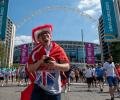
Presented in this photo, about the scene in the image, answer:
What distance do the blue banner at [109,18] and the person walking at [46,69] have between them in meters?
28.4

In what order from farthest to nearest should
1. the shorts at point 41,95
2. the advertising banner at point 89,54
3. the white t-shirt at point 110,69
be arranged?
the advertising banner at point 89,54
the white t-shirt at point 110,69
the shorts at point 41,95

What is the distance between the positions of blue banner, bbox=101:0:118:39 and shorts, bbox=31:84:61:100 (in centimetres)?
2852

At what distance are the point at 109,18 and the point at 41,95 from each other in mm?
29452

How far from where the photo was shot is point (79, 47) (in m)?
177

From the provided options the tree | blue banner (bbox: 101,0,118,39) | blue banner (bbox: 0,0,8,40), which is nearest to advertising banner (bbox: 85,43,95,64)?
blue banner (bbox: 101,0,118,39)

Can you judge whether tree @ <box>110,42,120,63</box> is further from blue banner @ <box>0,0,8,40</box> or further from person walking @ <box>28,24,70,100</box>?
person walking @ <box>28,24,70,100</box>

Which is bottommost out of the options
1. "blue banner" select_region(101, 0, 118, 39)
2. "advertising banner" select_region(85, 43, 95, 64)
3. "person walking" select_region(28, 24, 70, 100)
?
"person walking" select_region(28, 24, 70, 100)

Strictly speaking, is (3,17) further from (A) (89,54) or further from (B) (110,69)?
(B) (110,69)

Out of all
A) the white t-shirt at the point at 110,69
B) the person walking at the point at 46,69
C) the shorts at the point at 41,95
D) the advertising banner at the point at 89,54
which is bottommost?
the shorts at the point at 41,95

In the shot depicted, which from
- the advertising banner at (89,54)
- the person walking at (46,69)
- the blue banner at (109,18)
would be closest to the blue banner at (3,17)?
the blue banner at (109,18)

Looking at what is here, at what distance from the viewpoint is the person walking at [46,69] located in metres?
3.93

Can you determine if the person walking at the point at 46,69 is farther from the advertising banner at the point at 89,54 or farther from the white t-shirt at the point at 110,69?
the advertising banner at the point at 89,54

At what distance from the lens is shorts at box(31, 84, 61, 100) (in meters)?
3.91

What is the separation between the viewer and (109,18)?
3259 centimetres
